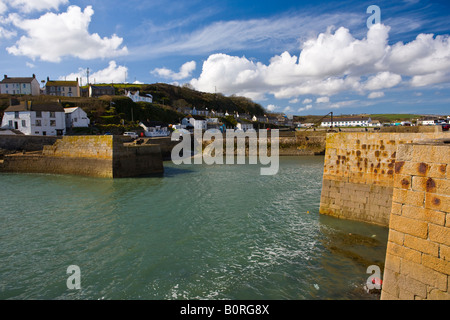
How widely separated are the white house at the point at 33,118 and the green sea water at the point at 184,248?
3329 cm

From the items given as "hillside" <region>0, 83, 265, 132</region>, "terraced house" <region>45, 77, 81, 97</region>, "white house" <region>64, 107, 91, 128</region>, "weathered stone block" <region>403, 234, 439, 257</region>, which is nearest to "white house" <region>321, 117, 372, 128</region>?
"hillside" <region>0, 83, 265, 132</region>

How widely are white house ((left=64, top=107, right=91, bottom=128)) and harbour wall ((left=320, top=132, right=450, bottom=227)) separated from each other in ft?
173

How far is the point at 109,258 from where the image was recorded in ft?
30.0

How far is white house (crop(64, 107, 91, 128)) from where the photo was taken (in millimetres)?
50662

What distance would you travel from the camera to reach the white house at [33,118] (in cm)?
4384

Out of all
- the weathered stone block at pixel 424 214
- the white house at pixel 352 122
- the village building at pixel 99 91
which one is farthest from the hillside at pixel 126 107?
the white house at pixel 352 122

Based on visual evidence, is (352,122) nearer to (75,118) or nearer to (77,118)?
(77,118)

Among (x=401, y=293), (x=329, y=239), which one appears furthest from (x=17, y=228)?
(x=401, y=293)

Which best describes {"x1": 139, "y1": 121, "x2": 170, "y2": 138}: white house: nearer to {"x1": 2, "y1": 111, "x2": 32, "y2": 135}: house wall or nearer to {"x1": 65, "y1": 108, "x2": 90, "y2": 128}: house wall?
{"x1": 65, "y1": 108, "x2": 90, "y2": 128}: house wall

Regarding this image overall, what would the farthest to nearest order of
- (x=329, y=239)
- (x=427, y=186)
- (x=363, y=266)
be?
(x=329, y=239)
(x=363, y=266)
(x=427, y=186)

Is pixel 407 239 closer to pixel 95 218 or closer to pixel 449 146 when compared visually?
pixel 449 146

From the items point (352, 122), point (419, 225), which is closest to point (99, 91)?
point (419, 225)

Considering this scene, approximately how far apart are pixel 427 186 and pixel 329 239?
6.12 meters

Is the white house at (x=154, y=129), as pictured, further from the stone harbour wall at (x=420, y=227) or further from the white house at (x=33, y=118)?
the stone harbour wall at (x=420, y=227)
